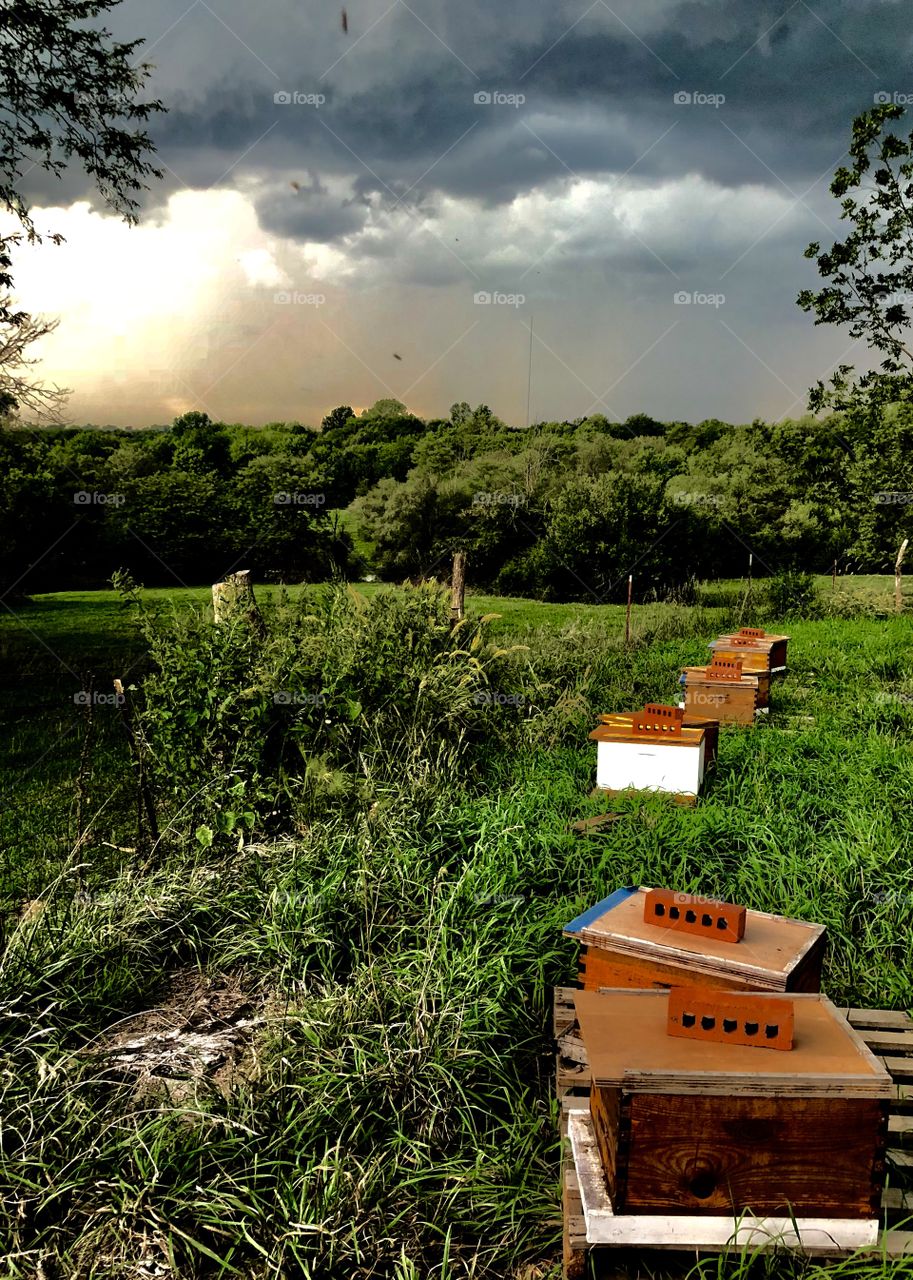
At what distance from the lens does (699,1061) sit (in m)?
2.07

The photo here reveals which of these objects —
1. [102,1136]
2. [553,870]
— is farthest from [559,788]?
[102,1136]

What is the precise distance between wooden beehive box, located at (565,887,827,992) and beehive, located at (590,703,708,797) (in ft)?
9.05

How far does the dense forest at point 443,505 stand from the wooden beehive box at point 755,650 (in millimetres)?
7558

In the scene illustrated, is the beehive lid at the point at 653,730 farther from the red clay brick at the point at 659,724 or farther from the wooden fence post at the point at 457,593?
the wooden fence post at the point at 457,593

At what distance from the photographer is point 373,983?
354 cm

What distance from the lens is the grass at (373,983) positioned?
2.64m

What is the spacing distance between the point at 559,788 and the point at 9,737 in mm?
6493

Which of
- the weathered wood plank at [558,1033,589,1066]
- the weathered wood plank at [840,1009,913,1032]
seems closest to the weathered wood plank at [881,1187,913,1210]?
the weathered wood plank at [840,1009,913,1032]

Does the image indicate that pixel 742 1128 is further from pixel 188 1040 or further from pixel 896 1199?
pixel 188 1040

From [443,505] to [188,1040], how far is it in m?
20.0

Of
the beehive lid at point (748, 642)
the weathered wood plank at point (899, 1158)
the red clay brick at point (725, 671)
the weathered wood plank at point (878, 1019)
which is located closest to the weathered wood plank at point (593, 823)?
the weathered wood plank at point (878, 1019)

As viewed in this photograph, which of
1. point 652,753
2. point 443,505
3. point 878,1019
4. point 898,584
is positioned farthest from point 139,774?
point 898,584

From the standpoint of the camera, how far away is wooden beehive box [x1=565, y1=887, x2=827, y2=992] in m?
2.62

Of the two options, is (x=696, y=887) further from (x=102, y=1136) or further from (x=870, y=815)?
(x=102, y=1136)
